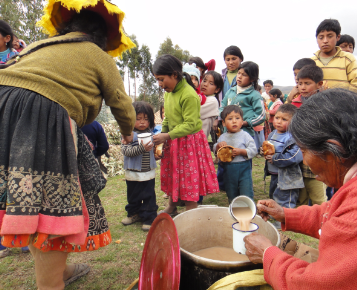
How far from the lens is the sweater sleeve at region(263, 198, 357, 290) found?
0.90m

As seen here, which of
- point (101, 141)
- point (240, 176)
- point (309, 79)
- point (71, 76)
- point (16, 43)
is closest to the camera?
point (71, 76)

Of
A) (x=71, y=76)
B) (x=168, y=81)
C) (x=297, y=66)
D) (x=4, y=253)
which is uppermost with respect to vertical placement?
(x=297, y=66)

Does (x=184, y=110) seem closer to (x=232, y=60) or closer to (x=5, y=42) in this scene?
(x=232, y=60)

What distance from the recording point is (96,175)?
172cm

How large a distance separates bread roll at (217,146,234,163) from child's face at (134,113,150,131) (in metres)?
1.00

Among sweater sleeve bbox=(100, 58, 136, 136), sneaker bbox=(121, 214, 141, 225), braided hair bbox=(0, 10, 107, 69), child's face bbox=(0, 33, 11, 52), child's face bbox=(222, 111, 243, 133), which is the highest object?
child's face bbox=(0, 33, 11, 52)

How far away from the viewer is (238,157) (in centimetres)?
318

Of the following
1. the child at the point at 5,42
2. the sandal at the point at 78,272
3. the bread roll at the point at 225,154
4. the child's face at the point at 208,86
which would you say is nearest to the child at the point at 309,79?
the bread roll at the point at 225,154

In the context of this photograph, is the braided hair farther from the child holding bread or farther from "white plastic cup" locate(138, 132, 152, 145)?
the child holding bread

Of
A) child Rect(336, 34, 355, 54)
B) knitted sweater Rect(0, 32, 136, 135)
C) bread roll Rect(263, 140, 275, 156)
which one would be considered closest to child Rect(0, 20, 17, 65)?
knitted sweater Rect(0, 32, 136, 135)

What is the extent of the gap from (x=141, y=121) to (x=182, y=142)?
0.59 metres

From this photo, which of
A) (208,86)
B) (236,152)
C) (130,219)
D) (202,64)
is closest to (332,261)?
(236,152)

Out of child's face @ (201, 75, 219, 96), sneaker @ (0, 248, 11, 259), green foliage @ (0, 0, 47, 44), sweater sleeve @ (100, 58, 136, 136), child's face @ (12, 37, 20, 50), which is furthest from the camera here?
green foliage @ (0, 0, 47, 44)

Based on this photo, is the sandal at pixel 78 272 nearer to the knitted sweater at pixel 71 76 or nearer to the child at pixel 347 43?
the knitted sweater at pixel 71 76
